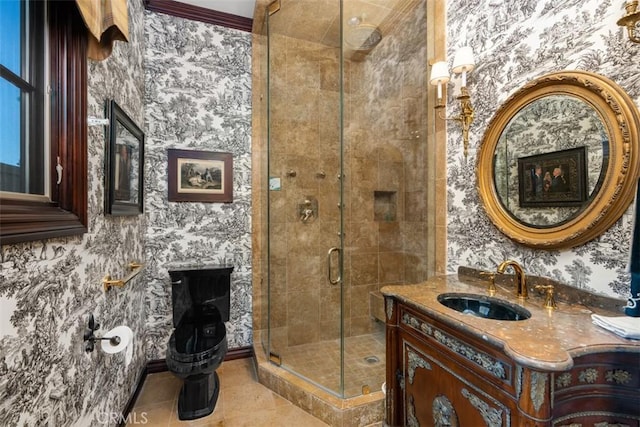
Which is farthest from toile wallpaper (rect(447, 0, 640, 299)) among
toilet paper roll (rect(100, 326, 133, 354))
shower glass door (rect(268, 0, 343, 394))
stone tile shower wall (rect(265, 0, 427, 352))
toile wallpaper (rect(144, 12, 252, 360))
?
toilet paper roll (rect(100, 326, 133, 354))

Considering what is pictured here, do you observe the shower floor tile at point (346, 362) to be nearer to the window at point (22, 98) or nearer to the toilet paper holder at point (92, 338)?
the toilet paper holder at point (92, 338)

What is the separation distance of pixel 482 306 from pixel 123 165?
2114mm

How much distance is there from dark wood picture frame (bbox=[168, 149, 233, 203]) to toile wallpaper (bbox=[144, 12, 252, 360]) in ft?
0.17

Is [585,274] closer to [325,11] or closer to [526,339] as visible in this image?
[526,339]

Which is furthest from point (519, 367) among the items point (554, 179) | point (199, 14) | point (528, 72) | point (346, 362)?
point (199, 14)

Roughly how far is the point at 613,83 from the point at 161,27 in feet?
9.55

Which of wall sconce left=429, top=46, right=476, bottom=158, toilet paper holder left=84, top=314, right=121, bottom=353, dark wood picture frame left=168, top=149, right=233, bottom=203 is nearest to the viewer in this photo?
toilet paper holder left=84, top=314, right=121, bottom=353

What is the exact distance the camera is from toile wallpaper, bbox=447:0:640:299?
1052mm

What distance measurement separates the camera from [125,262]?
1678mm

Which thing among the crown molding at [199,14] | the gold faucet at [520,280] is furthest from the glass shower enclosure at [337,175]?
the gold faucet at [520,280]

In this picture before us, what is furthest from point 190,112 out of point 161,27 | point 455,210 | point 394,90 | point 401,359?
point 401,359

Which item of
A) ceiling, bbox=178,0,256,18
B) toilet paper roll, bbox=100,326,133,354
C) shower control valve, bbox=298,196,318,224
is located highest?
ceiling, bbox=178,0,256,18

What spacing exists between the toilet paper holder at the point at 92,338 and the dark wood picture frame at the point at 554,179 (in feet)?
6.68

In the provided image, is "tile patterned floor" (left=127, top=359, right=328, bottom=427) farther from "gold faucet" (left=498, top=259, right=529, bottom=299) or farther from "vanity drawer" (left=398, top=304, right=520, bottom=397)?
"gold faucet" (left=498, top=259, right=529, bottom=299)
